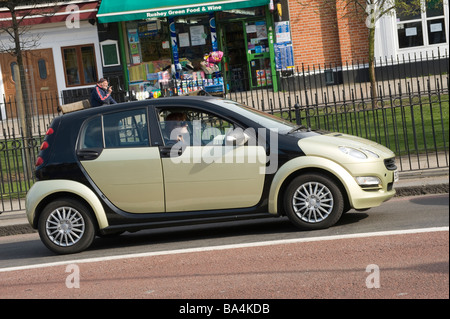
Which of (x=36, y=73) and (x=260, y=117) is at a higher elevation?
(x=36, y=73)

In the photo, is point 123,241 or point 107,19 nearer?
point 123,241

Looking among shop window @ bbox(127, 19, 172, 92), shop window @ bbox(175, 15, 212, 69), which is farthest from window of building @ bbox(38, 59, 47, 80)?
shop window @ bbox(175, 15, 212, 69)

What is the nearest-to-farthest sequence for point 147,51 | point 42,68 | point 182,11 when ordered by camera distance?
1. point 182,11
2. point 147,51
3. point 42,68

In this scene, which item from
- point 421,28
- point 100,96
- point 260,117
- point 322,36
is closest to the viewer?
point 260,117

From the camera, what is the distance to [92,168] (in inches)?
337

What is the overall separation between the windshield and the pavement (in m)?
2.37

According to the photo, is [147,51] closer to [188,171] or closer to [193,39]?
[193,39]

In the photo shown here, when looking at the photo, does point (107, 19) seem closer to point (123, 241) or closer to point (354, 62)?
point (354, 62)

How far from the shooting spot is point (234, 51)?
2403 centimetres

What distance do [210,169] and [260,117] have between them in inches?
37.1

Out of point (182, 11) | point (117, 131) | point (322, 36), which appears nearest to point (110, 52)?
point (182, 11)

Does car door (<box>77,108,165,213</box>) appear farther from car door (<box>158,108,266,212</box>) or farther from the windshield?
the windshield

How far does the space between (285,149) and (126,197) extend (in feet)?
6.07
